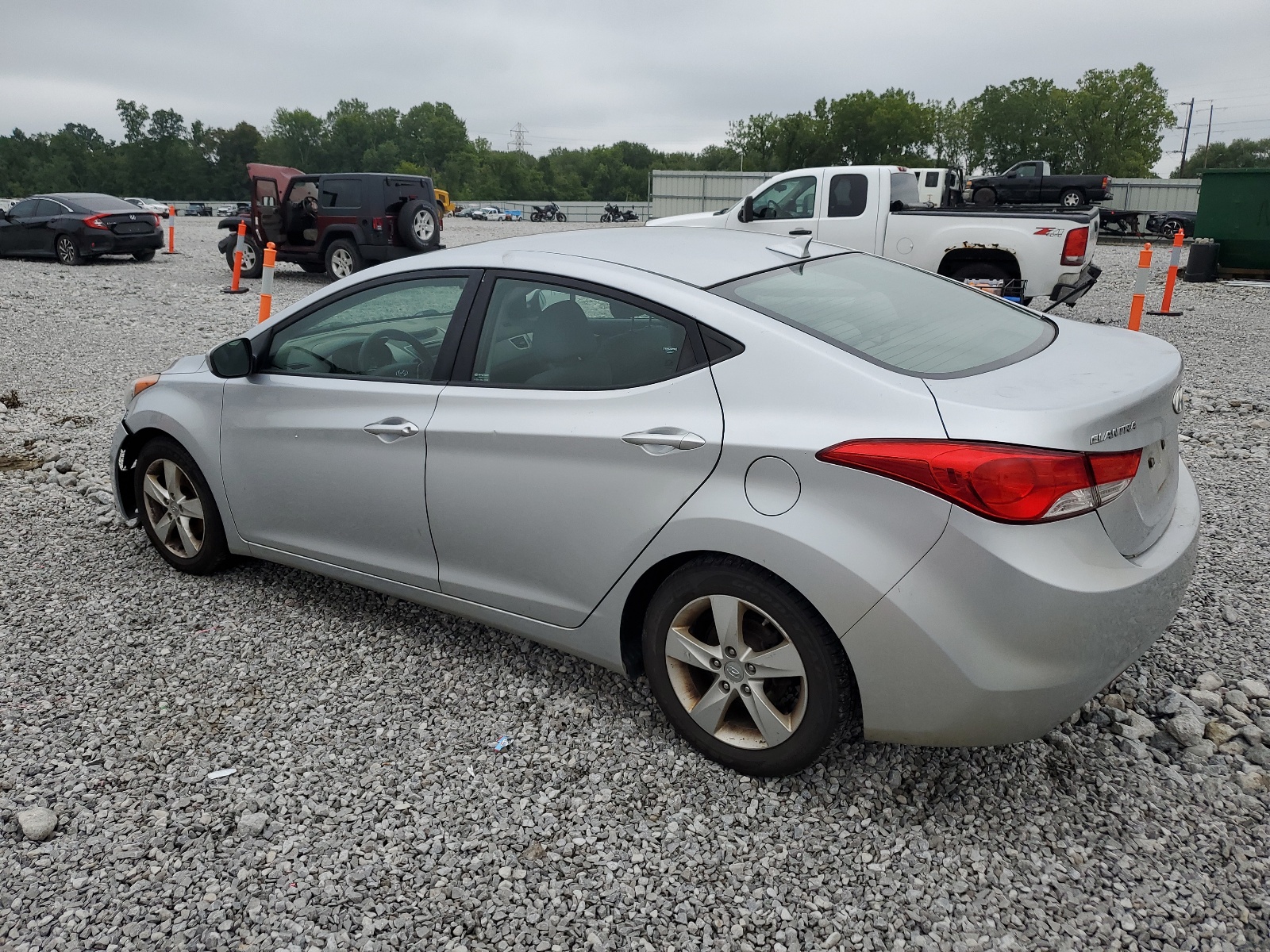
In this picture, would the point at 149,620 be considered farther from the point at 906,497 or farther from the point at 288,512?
the point at 906,497

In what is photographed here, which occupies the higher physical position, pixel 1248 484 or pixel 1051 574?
pixel 1051 574

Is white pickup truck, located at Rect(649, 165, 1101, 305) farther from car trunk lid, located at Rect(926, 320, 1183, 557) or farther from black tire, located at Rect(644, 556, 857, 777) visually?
black tire, located at Rect(644, 556, 857, 777)

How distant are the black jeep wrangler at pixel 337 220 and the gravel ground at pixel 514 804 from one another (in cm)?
1246

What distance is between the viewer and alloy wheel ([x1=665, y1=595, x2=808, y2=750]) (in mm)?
2684

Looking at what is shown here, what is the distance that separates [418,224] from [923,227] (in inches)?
328

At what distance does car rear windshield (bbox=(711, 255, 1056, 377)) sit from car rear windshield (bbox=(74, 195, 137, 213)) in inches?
765

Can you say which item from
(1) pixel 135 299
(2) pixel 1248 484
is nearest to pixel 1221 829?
(2) pixel 1248 484

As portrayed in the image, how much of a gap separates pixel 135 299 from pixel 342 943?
47.5 feet

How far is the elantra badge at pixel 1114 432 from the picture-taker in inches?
94.3

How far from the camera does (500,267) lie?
3.34 m

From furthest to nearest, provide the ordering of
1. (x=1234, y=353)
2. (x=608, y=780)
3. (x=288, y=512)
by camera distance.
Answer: (x=1234, y=353)
(x=288, y=512)
(x=608, y=780)

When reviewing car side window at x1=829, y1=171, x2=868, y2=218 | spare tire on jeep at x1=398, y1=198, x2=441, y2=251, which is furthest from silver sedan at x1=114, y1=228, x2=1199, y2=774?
spare tire on jeep at x1=398, y1=198, x2=441, y2=251

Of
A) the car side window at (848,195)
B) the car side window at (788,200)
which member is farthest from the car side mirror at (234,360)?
the car side window at (788,200)

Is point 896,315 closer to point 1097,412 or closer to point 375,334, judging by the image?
point 1097,412
